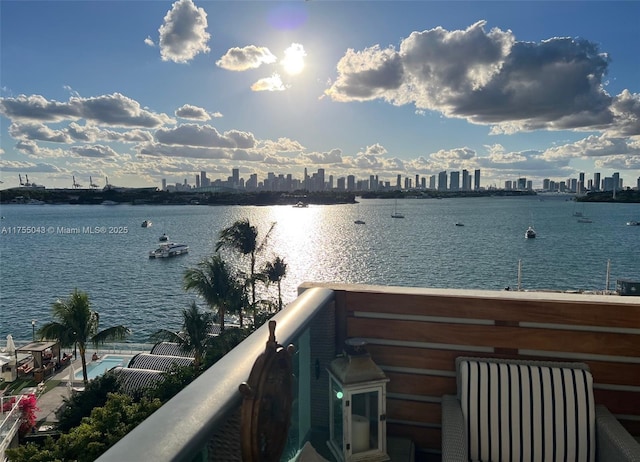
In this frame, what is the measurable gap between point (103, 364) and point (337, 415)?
21.9m

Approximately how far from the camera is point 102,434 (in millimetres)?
8977

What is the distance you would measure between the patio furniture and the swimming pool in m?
20.7

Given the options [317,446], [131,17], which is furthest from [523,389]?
[131,17]

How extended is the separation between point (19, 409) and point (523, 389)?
15064 mm

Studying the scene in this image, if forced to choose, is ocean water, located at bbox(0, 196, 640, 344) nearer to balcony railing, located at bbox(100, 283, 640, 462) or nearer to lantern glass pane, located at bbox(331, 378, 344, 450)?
balcony railing, located at bbox(100, 283, 640, 462)

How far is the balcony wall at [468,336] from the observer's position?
284 cm

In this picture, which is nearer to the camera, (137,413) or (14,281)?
(137,413)

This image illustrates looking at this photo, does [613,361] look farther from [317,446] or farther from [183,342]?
[183,342]

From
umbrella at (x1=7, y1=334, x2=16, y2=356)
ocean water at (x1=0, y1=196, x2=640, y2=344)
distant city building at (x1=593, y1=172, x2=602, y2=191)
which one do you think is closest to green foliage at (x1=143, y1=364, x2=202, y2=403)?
umbrella at (x1=7, y1=334, x2=16, y2=356)

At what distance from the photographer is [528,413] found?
2.65m

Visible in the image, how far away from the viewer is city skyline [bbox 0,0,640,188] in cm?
1350

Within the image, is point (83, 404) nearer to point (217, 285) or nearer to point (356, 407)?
point (217, 285)

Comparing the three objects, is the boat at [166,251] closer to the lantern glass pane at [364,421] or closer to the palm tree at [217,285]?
the palm tree at [217,285]

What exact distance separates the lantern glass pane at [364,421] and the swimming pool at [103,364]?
20.2 meters
